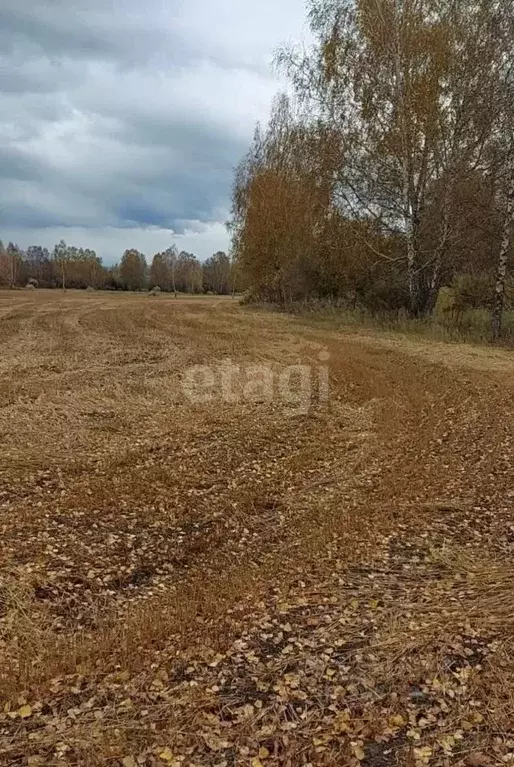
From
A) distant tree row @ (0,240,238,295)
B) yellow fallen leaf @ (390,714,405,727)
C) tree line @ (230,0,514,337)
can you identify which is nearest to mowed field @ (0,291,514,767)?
yellow fallen leaf @ (390,714,405,727)

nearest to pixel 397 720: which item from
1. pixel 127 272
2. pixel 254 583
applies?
pixel 254 583

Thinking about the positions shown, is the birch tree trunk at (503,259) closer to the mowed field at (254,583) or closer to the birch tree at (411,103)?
the birch tree at (411,103)

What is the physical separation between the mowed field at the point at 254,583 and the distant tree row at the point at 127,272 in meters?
60.7

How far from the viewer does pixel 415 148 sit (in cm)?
1463

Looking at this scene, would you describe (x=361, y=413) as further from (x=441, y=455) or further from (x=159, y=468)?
(x=159, y=468)

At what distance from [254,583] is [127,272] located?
72.7 metres

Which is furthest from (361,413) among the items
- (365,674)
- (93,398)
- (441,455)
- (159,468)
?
(365,674)

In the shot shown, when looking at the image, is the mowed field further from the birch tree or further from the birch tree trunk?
the birch tree

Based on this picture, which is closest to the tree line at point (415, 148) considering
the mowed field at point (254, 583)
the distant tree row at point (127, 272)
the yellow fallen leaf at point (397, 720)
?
the mowed field at point (254, 583)

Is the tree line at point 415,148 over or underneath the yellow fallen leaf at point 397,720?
over

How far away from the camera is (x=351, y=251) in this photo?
16.2m

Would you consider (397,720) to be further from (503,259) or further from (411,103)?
(411,103)

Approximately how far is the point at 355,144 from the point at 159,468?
13.2 m

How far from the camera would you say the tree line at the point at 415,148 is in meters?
13.3
